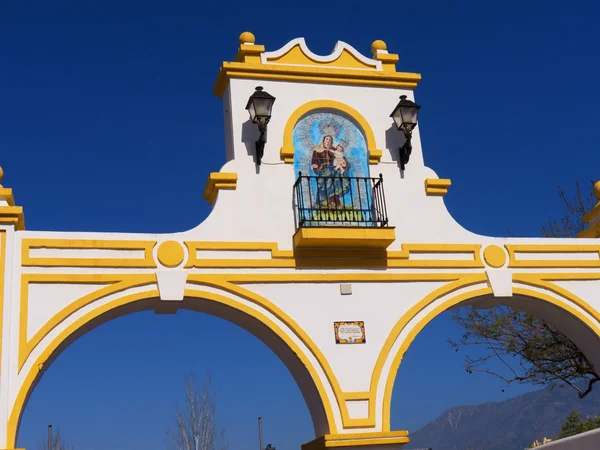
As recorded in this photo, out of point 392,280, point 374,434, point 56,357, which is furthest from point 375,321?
point 56,357

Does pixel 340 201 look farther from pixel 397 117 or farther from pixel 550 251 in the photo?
pixel 550 251

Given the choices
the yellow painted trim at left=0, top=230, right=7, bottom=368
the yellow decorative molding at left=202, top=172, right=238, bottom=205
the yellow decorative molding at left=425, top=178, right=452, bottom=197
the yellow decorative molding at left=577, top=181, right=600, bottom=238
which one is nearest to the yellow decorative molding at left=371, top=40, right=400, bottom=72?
the yellow decorative molding at left=425, top=178, right=452, bottom=197

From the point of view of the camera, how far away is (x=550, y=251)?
1176cm

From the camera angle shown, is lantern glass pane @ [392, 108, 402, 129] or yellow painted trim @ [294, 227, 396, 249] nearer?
yellow painted trim @ [294, 227, 396, 249]

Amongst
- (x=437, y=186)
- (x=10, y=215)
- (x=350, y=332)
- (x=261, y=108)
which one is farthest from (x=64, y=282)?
(x=437, y=186)

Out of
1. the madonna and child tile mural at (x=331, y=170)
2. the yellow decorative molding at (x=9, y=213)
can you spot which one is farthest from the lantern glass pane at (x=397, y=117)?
the yellow decorative molding at (x=9, y=213)

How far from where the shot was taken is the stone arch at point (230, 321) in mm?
9734

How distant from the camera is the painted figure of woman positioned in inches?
444

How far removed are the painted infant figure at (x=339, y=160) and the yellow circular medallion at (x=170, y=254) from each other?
2593 mm

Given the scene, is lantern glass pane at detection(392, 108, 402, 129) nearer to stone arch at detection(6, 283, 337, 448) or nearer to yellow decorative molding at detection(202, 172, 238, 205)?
yellow decorative molding at detection(202, 172, 238, 205)

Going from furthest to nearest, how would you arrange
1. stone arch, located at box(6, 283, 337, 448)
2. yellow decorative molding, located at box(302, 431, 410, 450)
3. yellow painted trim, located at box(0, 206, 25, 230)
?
1. yellow decorative molding, located at box(302, 431, 410, 450)
2. yellow painted trim, located at box(0, 206, 25, 230)
3. stone arch, located at box(6, 283, 337, 448)

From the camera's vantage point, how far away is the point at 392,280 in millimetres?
11086

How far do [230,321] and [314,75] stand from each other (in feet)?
12.5

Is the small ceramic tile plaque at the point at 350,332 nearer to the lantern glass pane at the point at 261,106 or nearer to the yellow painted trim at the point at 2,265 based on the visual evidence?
the lantern glass pane at the point at 261,106
